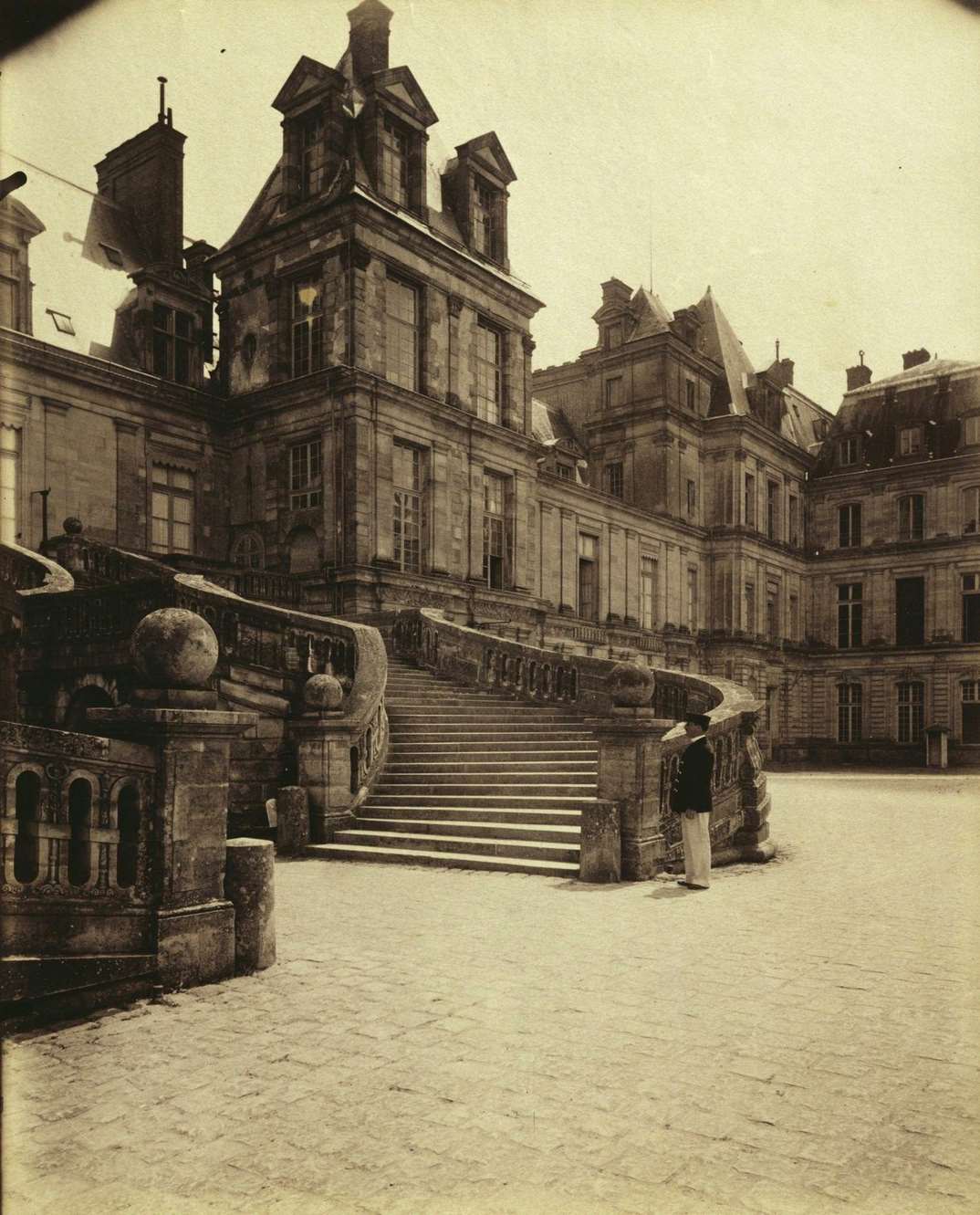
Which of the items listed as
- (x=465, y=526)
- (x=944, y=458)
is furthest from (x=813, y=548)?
(x=465, y=526)

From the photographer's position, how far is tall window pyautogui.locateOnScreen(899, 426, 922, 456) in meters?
45.8

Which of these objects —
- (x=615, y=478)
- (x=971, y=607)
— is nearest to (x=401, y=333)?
(x=615, y=478)

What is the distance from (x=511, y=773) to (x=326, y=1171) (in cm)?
932

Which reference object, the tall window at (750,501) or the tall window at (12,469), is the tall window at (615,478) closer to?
the tall window at (750,501)

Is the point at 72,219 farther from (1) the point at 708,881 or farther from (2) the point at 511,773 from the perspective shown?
(1) the point at 708,881

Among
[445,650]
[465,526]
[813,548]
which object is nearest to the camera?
[445,650]

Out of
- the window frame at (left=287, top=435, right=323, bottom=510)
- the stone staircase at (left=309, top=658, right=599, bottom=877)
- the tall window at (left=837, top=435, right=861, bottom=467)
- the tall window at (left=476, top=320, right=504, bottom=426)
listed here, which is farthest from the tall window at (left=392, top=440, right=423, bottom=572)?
the tall window at (left=837, top=435, right=861, bottom=467)

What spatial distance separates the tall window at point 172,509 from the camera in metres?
22.5

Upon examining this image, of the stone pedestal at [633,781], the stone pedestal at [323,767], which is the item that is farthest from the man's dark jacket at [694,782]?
the stone pedestal at [323,767]

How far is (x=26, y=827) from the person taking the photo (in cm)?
513

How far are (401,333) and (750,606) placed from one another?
907 inches

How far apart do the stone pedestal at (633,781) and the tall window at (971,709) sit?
119 feet

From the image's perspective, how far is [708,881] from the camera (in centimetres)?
954

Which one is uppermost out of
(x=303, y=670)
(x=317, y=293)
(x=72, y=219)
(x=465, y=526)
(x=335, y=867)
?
(x=72, y=219)
